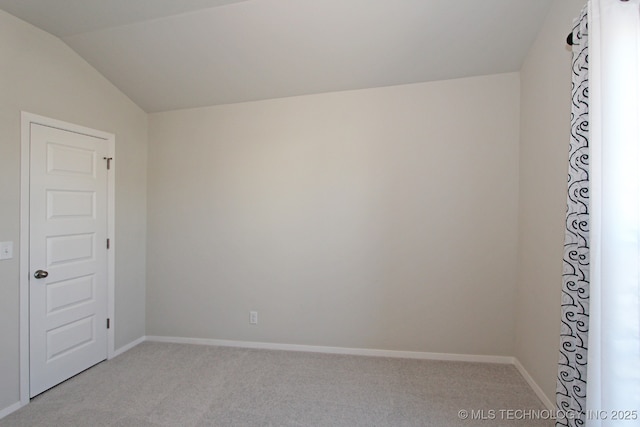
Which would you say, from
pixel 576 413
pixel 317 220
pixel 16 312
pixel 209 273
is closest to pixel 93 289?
pixel 16 312

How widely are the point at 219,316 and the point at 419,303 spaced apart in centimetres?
206

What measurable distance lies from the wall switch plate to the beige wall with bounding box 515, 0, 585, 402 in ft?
12.4

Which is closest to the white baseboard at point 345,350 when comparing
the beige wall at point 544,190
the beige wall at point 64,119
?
the beige wall at point 544,190

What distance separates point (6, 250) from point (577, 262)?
3.53 m

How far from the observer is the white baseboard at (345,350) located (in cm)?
257

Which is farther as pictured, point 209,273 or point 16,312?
point 209,273

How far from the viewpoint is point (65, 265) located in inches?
93.2

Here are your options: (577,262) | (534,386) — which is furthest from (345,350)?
(577,262)

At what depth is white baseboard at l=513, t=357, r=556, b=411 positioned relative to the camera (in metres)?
1.94

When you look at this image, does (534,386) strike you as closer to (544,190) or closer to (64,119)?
(544,190)

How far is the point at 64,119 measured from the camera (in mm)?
2330

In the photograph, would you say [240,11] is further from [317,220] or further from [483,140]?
[483,140]

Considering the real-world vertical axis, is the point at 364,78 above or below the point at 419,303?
above

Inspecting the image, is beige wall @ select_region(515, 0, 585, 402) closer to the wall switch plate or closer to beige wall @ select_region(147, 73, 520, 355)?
beige wall @ select_region(147, 73, 520, 355)
